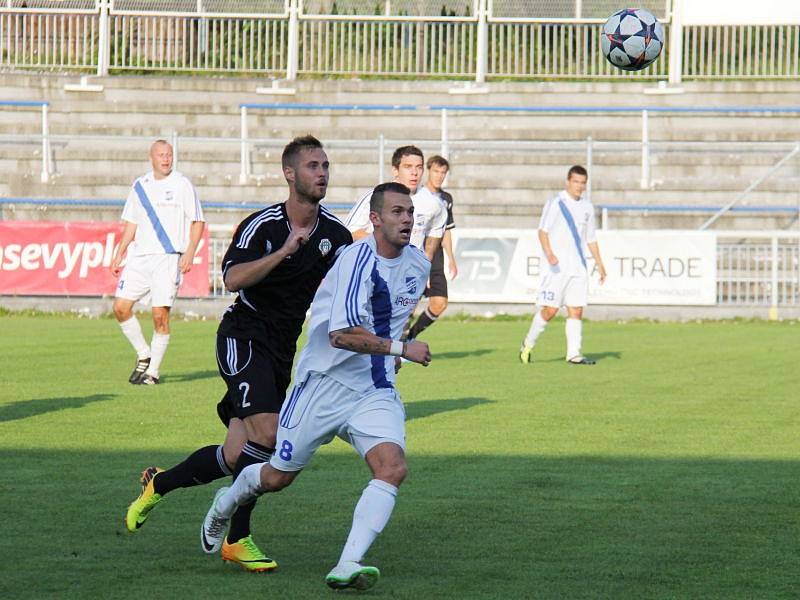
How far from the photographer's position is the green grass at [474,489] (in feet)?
20.1

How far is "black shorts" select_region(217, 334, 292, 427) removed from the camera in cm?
670

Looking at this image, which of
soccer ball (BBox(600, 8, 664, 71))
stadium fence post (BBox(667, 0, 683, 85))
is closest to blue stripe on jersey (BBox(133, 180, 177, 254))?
soccer ball (BBox(600, 8, 664, 71))

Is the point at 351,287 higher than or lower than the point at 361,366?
higher

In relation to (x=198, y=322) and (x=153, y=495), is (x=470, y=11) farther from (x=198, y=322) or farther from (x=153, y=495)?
(x=153, y=495)

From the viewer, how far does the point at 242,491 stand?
250 inches

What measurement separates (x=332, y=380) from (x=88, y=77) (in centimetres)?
2580

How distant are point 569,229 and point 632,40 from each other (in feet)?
7.53

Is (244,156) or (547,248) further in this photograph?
(244,156)

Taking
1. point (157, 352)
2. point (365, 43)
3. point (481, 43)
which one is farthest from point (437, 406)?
point (481, 43)

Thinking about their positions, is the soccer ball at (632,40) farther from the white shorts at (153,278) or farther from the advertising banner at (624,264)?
the advertising banner at (624,264)

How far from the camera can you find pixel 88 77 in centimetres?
3066

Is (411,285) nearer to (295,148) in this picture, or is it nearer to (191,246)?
(295,148)

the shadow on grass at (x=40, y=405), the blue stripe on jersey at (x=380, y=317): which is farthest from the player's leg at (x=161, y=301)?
the blue stripe on jersey at (x=380, y=317)

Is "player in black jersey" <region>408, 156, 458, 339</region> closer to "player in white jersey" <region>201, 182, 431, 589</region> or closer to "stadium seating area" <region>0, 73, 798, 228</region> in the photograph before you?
"player in white jersey" <region>201, 182, 431, 589</region>
